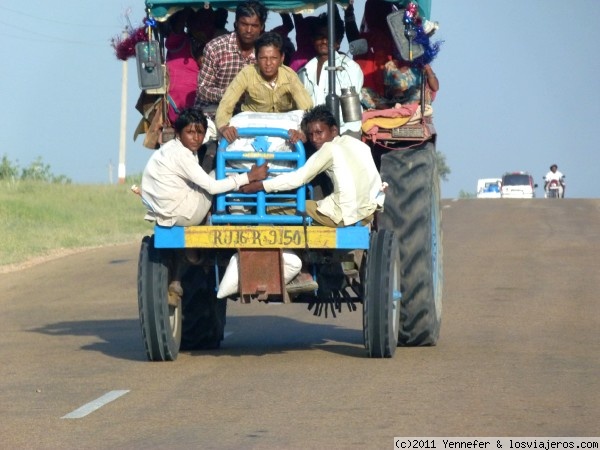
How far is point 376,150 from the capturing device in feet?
46.2

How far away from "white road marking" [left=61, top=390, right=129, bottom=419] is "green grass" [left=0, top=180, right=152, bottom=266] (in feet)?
55.9

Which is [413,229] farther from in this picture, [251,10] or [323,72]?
[251,10]

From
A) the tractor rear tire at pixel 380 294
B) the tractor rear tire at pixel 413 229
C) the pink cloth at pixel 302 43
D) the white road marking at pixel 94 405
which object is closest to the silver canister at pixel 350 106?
the tractor rear tire at pixel 380 294

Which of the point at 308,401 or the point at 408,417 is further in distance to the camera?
the point at 308,401

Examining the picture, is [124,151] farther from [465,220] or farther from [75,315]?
[75,315]

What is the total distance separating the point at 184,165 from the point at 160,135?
3.92 ft

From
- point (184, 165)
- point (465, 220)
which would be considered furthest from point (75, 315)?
point (465, 220)

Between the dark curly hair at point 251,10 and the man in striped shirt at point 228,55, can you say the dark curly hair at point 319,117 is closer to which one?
the man in striped shirt at point 228,55

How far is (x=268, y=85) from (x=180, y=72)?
1360mm

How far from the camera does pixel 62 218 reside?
38.2 meters

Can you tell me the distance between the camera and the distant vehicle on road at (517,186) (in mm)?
71438

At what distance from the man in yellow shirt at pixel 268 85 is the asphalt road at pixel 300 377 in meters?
2.14

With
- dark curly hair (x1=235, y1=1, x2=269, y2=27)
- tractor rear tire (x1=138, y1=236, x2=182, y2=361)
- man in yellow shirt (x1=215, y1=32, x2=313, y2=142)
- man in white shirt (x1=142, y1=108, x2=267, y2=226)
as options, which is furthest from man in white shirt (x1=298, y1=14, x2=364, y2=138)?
tractor rear tire (x1=138, y1=236, x2=182, y2=361)

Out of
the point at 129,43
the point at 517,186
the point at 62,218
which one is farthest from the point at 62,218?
the point at 517,186
